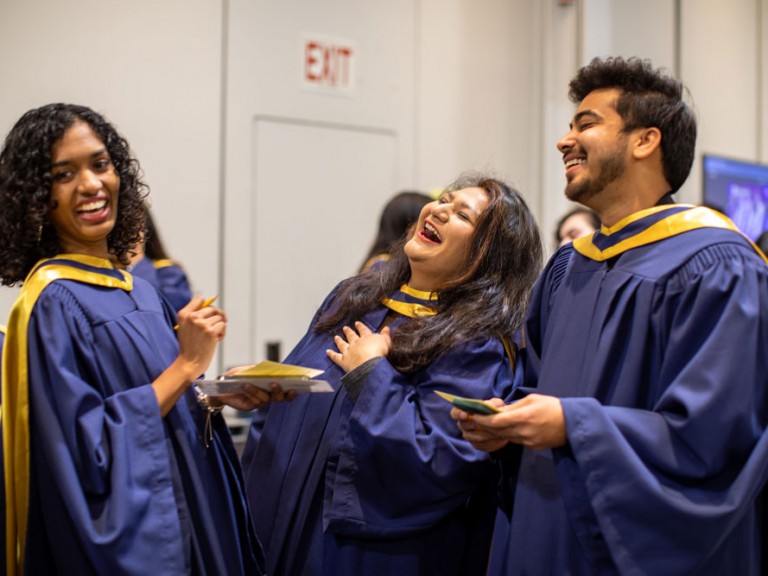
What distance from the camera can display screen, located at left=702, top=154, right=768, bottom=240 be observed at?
611cm

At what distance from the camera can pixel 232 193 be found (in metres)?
4.88

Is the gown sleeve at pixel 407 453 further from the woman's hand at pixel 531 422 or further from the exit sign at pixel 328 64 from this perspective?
the exit sign at pixel 328 64

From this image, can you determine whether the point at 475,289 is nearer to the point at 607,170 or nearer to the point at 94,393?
the point at 607,170

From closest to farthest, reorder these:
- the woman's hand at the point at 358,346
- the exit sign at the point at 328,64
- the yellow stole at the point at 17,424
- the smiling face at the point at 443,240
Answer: the yellow stole at the point at 17,424
the woman's hand at the point at 358,346
the smiling face at the point at 443,240
the exit sign at the point at 328,64

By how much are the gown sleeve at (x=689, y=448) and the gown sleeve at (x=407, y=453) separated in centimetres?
41

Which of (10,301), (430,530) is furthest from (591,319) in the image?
(10,301)

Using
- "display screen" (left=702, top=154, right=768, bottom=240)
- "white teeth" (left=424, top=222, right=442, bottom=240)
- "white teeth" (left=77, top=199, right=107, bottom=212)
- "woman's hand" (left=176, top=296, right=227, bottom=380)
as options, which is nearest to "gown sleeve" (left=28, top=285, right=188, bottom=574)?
"woman's hand" (left=176, top=296, right=227, bottom=380)

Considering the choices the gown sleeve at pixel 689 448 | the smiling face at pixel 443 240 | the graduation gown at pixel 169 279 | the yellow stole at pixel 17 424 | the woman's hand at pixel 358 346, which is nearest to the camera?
the gown sleeve at pixel 689 448

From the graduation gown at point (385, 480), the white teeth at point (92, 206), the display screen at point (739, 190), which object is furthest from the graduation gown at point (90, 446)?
the display screen at point (739, 190)

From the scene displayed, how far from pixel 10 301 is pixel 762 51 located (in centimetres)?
549

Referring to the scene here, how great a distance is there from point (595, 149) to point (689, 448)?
27.3 inches

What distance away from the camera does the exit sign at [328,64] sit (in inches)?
200

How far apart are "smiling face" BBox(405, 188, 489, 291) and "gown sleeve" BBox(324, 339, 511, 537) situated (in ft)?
0.97

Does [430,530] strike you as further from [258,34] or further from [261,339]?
[258,34]
